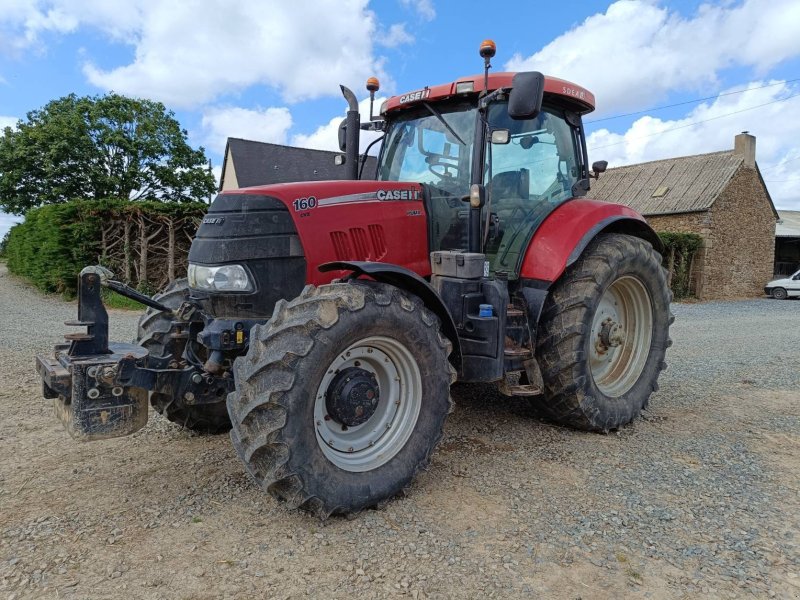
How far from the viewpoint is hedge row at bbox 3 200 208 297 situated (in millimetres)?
12547

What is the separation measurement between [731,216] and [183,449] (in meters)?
22.8

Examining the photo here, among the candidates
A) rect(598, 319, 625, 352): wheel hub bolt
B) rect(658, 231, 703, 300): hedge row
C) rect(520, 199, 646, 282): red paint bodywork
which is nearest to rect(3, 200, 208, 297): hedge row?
rect(520, 199, 646, 282): red paint bodywork

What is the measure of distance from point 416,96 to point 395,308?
73.9 inches

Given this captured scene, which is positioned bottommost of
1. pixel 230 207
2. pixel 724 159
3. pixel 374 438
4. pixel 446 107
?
pixel 374 438

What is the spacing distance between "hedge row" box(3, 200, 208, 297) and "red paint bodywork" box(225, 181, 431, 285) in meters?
9.94

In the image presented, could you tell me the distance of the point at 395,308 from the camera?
10.0ft

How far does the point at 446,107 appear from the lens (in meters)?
4.15

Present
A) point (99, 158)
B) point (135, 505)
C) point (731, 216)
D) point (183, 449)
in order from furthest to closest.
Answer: point (99, 158) < point (731, 216) < point (183, 449) < point (135, 505)

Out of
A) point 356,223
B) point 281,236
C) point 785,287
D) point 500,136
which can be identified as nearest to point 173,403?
point 281,236

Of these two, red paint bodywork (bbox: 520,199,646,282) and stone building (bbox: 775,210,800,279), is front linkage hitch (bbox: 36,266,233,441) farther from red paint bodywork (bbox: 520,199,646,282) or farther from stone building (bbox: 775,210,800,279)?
stone building (bbox: 775,210,800,279)

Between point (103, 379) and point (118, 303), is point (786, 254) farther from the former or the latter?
point (103, 379)

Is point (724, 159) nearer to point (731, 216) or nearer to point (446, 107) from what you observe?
point (731, 216)

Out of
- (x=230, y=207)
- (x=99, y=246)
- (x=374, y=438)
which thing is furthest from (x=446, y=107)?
(x=99, y=246)

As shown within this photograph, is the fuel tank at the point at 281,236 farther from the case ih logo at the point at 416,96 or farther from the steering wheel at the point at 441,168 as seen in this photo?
the case ih logo at the point at 416,96
